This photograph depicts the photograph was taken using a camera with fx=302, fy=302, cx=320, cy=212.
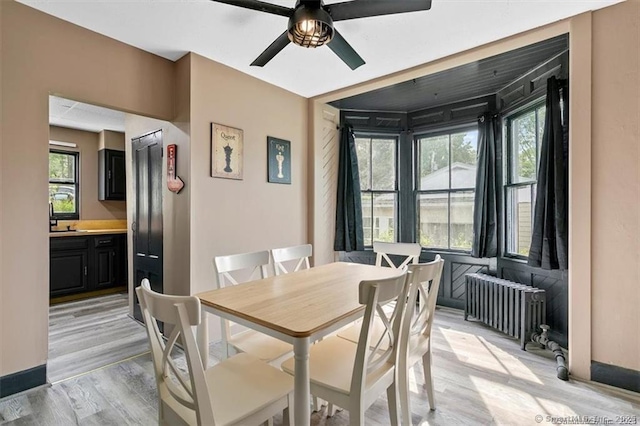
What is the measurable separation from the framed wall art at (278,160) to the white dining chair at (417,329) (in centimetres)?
216

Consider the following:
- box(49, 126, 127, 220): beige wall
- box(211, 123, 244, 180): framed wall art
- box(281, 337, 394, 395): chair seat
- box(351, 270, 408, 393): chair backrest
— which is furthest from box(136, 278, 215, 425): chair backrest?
box(49, 126, 127, 220): beige wall

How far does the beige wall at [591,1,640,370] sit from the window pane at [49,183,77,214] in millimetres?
6591

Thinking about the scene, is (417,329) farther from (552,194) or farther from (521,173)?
(521,173)

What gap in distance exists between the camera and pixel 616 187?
7.04ft

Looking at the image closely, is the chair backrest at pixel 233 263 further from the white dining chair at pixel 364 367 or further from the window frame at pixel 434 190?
the window frame at pixel 434 190

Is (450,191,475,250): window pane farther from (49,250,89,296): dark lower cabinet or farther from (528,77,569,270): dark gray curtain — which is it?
(49,250,89,296): dark lower cabinet

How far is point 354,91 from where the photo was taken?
11.6ft

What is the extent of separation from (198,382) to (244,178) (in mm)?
2319

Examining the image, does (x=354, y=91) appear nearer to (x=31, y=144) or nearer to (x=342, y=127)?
(x=342, y=127)

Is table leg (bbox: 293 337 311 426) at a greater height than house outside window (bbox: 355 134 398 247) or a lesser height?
lesser

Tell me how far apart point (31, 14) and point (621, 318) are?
15.4 feet

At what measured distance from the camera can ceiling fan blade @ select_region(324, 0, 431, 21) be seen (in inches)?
61.7

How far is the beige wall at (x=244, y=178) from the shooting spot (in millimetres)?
2756

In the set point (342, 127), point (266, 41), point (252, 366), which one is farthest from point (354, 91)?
Answer: point (252, 366)
